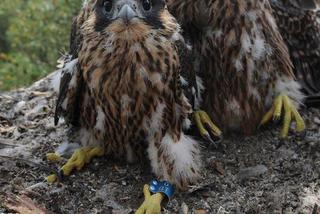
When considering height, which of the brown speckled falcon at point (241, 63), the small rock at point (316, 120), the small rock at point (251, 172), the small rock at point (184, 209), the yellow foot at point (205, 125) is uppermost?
the brown speckled falcon at point (241, 63)

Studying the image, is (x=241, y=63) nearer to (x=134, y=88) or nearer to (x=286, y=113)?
(x=286, y=113)

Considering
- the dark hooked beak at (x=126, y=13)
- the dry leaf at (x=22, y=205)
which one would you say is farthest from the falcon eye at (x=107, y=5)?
the dry leaf at (x=22, y=205)

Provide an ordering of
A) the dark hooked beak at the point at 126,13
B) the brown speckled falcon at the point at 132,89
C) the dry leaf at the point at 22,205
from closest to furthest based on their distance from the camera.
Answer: the dark hooked beak at the point at 126,13 → the brown speckled falcon at the point at 132,89 → the dry leaf at the point at 22,205

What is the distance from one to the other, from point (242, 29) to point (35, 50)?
4839 mm

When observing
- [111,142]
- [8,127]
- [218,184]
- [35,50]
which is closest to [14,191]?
[111,142]

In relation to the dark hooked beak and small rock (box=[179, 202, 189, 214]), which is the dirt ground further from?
the dark hooked beak

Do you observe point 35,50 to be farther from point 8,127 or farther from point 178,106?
point 178,106

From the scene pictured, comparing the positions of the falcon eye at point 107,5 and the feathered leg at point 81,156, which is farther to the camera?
the feathered leg at point 81,156

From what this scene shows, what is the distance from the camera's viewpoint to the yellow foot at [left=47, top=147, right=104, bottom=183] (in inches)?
153

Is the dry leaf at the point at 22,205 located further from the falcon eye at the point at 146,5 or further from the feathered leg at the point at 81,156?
the falcon eye at the point at 146,5

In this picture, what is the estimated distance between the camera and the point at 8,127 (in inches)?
181

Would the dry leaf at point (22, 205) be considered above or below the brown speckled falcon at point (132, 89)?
below

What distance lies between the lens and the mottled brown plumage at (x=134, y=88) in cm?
346

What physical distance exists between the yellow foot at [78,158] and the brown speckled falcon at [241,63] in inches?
32.1
